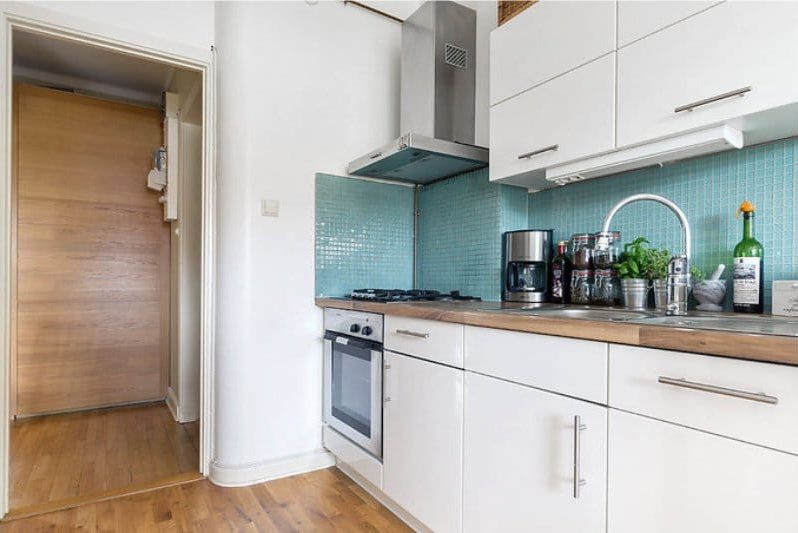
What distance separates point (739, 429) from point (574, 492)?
0.42 meters

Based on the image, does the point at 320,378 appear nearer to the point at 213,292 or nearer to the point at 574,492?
the point at 213,292

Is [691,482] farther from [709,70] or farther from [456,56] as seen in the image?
[456,56]

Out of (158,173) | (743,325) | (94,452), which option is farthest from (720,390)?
(158,173)

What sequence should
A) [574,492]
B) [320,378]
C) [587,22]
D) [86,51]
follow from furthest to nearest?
[86,51] < [320,378] < [587,22] < [574,492]

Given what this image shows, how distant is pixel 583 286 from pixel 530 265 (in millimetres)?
251

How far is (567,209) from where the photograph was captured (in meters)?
2.02

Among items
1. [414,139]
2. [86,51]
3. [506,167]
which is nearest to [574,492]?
[506,167]

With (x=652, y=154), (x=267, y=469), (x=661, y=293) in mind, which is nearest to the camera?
(x=652, y=154)

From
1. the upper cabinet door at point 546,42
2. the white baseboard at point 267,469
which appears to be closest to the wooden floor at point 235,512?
the white baseboard at point 267,469

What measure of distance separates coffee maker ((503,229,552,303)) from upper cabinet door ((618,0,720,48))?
32.0 inches

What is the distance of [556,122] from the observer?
1.66 meters

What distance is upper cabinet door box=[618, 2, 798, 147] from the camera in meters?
1.11

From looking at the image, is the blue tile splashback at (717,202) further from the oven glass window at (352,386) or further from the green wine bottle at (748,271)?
the oven glass window at (352,386)

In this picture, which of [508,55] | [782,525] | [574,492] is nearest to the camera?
[782,525]
